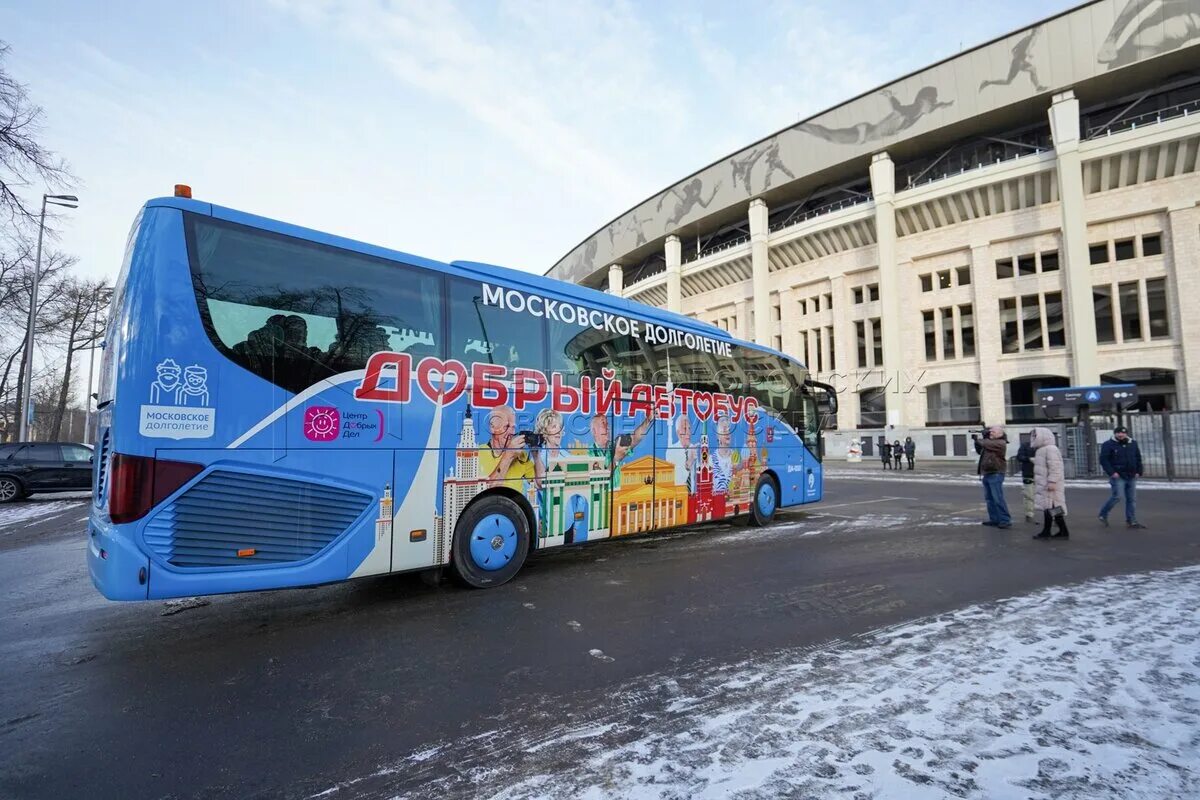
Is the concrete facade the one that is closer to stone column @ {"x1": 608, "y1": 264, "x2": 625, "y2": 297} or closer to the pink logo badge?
stone column @ {"x1": 608, "y1": 264, "x2": 625, "y2": 297}

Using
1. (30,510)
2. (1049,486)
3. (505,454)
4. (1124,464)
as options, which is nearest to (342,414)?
(505,454)

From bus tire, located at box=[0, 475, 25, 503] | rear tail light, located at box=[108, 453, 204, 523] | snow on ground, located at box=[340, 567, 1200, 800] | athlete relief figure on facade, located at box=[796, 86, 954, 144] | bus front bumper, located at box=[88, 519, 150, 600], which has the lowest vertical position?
snow on ground, located at box=[340, 567, 1200, 800]

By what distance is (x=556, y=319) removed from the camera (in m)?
6.57

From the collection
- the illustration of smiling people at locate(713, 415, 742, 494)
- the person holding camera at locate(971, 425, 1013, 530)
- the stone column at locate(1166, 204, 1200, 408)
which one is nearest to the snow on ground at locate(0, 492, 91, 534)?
the illustration of smiling people at locate(713, 415, 742, 494)

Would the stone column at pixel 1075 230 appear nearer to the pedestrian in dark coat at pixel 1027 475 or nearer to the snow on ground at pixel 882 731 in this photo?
the pedestrian in dark coat at pixel 1027 475

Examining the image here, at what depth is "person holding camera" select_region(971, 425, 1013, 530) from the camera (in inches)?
377

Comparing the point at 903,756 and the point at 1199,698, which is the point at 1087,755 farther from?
the point at 1199,698

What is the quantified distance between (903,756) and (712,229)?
165 ft

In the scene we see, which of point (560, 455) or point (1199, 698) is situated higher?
point (560, 455)

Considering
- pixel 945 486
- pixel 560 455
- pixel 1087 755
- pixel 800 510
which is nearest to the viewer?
pixel 1087 755

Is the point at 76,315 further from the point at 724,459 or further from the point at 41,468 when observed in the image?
the point at 724,459

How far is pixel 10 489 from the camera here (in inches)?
597

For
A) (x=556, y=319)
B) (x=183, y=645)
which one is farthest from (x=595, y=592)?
(x=183, y=645)

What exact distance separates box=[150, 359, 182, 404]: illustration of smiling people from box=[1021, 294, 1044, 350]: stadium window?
41040 millimetres
